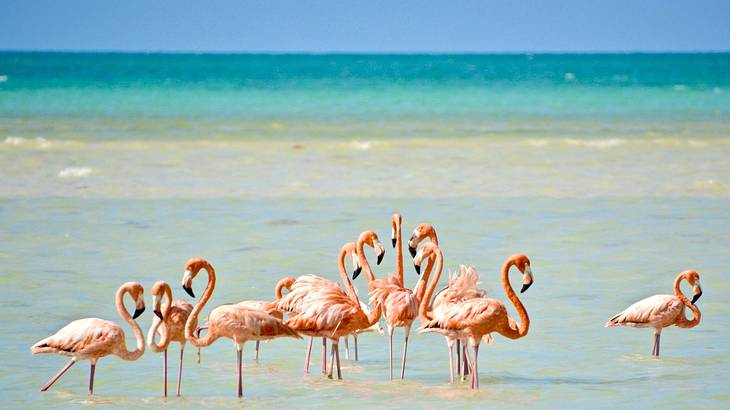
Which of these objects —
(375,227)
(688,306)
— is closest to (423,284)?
(688,306)

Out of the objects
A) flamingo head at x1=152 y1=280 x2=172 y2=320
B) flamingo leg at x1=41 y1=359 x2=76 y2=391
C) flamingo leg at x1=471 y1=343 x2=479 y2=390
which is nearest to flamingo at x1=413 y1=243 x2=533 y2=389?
flamingo leg at x1=471 y1=343 x2=479 y2=390

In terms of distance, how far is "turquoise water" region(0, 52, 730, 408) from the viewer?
6809mm

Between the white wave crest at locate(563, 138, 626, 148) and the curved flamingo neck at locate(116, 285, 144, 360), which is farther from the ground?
the white wave crest at locate(563, 138, 626, 148)

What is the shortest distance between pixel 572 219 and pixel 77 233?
5.07 metres

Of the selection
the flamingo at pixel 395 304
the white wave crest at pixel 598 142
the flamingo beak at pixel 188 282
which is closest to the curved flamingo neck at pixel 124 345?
the flamingo beak at pixel 188 282

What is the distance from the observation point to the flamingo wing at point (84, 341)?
20.2 feet

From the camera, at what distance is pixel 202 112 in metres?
33.4

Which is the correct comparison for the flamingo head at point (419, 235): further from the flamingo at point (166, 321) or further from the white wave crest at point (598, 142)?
the white wave crest at point (598, 142)

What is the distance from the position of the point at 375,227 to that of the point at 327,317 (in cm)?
567

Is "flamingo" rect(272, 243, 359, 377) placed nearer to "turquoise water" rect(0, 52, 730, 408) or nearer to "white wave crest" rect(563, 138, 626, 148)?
"turquoise water" rect(0, 52, 730, 408)

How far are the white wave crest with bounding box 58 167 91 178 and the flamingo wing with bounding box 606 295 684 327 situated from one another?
37.8 feet

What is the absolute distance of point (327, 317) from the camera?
6586mm

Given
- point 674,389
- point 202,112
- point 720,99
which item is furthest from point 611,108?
point 674,389

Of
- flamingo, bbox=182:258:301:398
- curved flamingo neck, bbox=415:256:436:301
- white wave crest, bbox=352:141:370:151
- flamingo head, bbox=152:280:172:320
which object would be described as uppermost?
white wave crest, bbox=352:141:370:151
